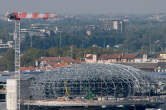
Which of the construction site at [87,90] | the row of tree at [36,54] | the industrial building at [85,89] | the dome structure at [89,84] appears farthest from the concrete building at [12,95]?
the row of tree at [36,54]

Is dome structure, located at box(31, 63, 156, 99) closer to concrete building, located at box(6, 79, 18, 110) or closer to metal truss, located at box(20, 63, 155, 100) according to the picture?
metal truss, located at box(20, 63, 155, 100)

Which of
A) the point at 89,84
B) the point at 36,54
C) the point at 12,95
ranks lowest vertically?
the point at 36,54

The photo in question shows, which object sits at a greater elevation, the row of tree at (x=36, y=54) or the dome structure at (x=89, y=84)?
the dome structure at (x=89, y=84)

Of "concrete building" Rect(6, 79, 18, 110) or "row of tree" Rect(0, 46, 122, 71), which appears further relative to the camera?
"row of tree" Rect(0, 46, 122, 71)

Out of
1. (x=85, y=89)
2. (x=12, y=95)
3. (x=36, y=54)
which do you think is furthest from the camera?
(x=36, y=54)

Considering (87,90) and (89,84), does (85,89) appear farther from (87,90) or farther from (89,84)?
(89,84)

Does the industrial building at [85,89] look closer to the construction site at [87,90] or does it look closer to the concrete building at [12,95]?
the construction site at [87,90]

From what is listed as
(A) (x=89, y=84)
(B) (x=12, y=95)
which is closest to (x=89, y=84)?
(A) (x=89, y=84)

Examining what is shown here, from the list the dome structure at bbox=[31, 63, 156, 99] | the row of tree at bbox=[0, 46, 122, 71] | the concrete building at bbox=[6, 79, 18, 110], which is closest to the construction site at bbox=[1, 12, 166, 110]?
the dome structure at bbox=[31, 63, 156, 99]
